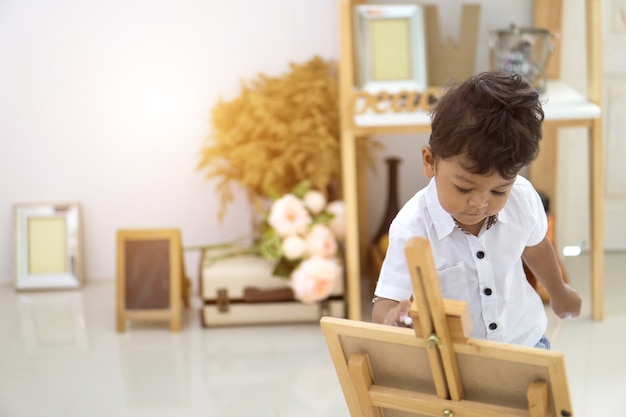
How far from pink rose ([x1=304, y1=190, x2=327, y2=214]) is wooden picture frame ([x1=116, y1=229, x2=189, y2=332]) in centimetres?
41

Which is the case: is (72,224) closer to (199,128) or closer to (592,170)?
(199,128)

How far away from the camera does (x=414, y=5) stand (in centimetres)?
278

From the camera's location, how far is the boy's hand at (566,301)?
1.55 m

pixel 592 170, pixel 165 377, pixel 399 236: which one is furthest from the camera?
pixel 592 170

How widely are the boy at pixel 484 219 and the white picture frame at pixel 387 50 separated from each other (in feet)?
4.04

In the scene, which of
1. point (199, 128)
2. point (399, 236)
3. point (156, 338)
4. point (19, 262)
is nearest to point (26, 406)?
point (156, 338)

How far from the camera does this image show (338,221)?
9.20ft

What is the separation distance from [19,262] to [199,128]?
0.77m

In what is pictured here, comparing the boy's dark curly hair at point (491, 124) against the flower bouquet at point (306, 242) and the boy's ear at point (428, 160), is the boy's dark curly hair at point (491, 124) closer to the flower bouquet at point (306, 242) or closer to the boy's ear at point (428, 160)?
the boy's ear at point (428, 160)

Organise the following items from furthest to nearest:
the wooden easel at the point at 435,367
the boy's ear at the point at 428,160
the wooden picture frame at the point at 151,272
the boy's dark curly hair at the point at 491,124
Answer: the wooden picture frame at the point at 151,272
the boy's ear at the point at 428,160
the boy's dark curly hair at the point at 491,124
the wooden easel at the point at 435,367

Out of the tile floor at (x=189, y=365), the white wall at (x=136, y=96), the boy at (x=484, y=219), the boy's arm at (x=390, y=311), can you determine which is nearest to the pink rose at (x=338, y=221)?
the tile floor at (x=189, y=365)

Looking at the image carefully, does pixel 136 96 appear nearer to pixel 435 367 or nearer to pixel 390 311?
pixel 390 311

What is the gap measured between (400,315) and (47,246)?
2140 mm

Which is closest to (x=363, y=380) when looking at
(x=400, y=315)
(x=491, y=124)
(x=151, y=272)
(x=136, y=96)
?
(x=400, y=315)
